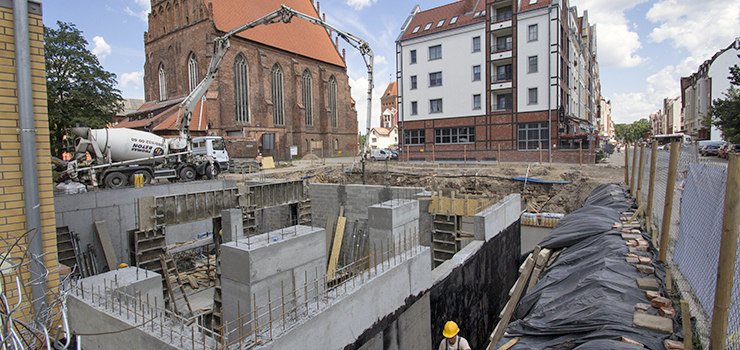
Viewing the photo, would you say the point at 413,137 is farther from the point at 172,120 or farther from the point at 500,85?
the point at 172,120

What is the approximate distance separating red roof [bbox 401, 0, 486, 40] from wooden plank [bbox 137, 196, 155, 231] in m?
25.1

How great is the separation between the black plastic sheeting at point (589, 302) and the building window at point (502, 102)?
23.0 metres

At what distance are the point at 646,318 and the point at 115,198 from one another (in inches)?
588

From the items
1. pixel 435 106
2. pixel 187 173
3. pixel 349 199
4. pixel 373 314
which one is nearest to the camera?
pixel 373 314

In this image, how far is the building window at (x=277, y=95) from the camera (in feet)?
129

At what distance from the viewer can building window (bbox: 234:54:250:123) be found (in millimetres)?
35312

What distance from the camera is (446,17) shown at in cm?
3056

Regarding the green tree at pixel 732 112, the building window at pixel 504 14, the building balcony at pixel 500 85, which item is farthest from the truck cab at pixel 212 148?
the green tree at pixel 732 112

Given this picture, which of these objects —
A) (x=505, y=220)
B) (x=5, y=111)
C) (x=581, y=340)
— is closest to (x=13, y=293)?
(x=5, y=111)

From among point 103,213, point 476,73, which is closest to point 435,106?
point 476,73

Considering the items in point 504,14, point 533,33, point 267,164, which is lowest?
point 267,164

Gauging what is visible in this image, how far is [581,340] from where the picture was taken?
3551 mm

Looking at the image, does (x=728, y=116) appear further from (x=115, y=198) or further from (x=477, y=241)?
(x=115, y=198)

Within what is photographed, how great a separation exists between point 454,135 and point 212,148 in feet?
59.6
